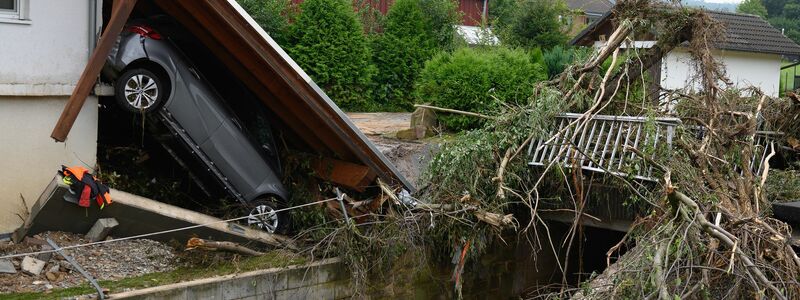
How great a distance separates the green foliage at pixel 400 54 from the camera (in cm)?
1942

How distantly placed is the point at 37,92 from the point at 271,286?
10.2 feet

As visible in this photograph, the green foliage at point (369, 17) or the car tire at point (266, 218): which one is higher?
the green foliage at point (369, 17)

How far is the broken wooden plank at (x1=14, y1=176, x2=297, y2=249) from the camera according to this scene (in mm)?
8922

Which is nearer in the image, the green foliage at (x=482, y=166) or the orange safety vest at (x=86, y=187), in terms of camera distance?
the orange safety vest at (x=86, y=187)

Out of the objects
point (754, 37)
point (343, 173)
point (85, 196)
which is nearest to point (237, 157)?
point (343, 173)

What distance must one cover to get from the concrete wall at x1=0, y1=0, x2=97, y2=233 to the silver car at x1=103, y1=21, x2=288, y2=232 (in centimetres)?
44

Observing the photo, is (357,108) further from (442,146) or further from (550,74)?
(442,146)

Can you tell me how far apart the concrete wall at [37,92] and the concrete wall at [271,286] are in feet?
7.23

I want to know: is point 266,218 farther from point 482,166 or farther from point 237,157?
point 482,166

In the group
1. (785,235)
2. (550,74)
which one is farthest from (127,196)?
(550,74)

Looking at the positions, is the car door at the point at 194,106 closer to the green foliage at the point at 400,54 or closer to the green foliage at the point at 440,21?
→ the green foliage at the point at 400,54

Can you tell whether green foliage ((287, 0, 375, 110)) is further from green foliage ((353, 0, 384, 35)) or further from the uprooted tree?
the uprooted tree

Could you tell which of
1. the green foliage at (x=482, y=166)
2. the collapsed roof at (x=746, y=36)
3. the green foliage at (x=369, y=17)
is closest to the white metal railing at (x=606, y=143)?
the green foliage at (x=482, y=166)

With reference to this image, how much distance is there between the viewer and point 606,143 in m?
9.98
